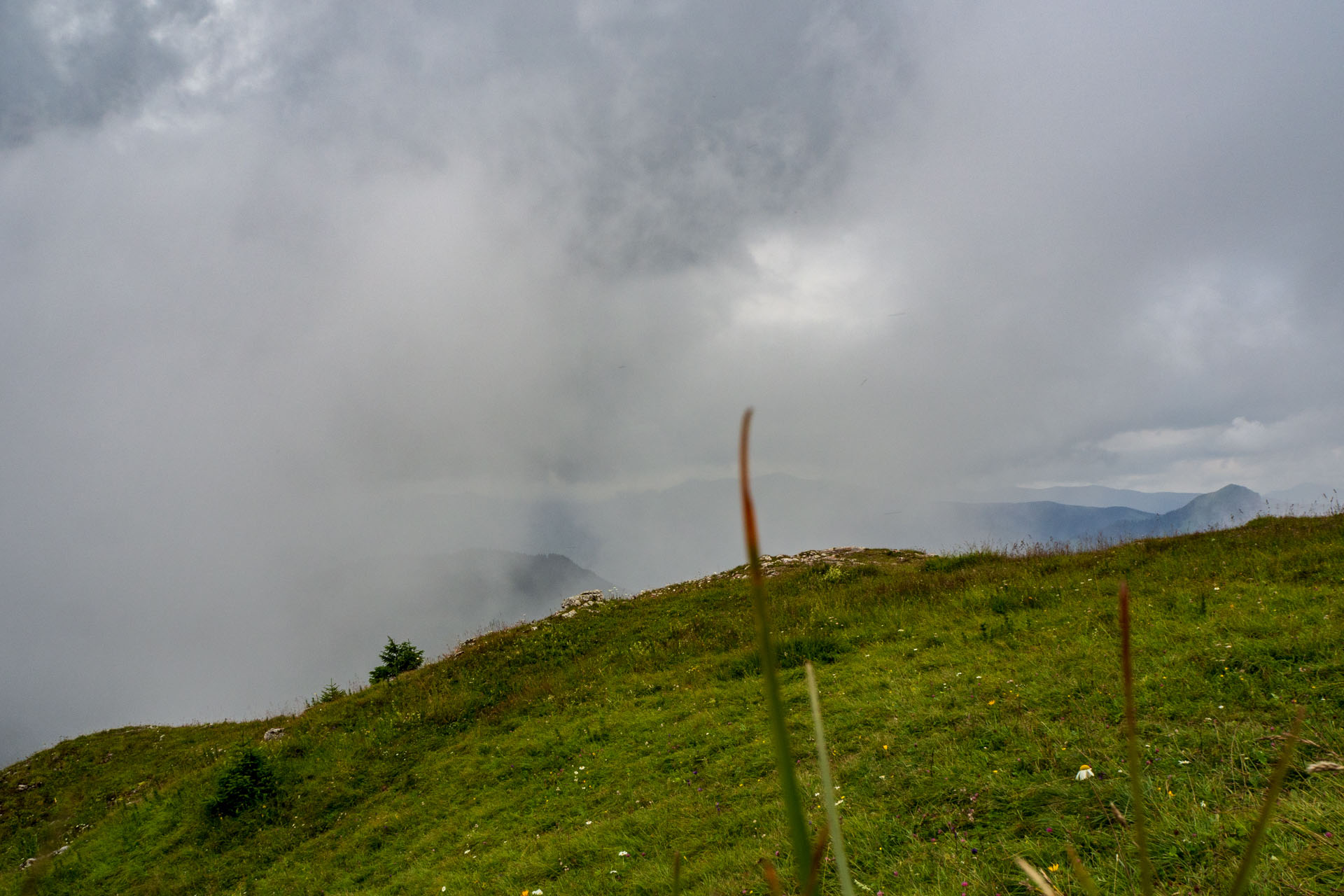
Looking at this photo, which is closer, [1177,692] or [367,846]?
[1177,692]

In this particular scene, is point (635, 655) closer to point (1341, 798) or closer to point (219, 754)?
point (219, 754)

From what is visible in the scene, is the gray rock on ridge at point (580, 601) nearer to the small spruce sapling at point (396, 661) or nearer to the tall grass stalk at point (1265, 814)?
the small spruce sapling at point (396, 661)

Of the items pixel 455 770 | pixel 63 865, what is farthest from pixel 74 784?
pixel 455 770

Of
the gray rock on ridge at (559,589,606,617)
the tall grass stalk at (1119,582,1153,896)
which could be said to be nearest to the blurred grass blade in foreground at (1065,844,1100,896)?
the tall grass stalk at (1119,582,1153,896)

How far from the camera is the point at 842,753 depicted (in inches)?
313

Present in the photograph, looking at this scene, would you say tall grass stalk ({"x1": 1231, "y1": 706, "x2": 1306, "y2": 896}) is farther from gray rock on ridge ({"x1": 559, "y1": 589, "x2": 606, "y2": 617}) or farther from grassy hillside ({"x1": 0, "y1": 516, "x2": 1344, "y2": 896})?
gray rock on ridge ({"x1": 559, "y1": 589, "x2": 606, "y2": 617})

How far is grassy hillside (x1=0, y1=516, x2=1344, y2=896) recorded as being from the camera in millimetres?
5191

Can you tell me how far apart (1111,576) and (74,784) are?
100.0ft

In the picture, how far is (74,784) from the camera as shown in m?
20.4

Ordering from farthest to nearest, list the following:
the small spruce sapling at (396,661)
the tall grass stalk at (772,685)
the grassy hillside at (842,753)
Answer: the small spruce sapling at (396,661) → the grassy hillside at (842,753) → the tall grass stalk at (772,685)

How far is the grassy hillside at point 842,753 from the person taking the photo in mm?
5191

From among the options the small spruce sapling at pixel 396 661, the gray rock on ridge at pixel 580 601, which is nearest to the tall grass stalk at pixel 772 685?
the gray rock on ridge at pixel 580 601

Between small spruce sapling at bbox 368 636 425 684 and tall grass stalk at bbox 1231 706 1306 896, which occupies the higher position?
tall grass stalk at bbox 1231 706 1306 896

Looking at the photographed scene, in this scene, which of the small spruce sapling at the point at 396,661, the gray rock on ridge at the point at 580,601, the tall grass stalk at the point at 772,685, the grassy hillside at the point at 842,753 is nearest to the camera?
the tall grass stalk at the point at 772,685
